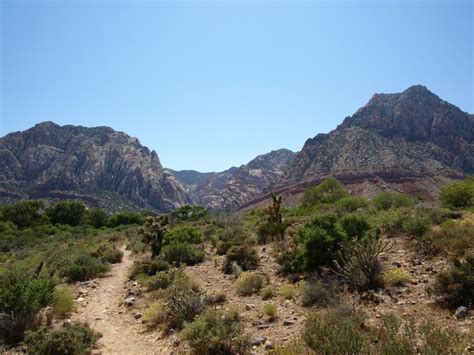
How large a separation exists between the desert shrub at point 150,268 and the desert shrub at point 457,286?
1100 centimetres

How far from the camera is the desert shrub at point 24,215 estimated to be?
181 ft

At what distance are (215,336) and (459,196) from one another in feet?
85.8

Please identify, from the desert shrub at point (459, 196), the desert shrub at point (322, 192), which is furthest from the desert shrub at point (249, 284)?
the desert shrub at point (322, 192)

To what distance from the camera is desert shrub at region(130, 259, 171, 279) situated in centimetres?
1503

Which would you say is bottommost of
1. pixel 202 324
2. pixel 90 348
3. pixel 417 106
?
pixel 90 348

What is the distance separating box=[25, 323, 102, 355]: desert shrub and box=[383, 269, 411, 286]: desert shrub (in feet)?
26.7

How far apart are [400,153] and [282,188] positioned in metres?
45.6

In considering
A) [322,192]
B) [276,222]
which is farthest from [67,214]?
[276,222]

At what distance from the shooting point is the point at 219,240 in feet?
68.2

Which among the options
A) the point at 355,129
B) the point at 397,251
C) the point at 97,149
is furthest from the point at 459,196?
the point at 97,149

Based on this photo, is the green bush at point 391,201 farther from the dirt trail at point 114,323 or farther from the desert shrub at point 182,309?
the desert shrub at point 182,309

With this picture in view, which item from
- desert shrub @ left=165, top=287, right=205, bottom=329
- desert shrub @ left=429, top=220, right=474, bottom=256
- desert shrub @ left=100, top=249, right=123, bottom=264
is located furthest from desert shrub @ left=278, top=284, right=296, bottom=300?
desert shrub @ left=100, top=249, right=123, bottom=264

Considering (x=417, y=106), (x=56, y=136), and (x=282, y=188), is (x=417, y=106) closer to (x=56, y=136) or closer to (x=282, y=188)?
(x=282, y=188)

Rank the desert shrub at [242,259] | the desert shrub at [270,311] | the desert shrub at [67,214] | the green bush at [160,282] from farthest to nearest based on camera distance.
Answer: the desert shrub at [67,214] → the desert shrub at [242,259] → the green bush at [160,282] → the desert shrub at [270,311]
